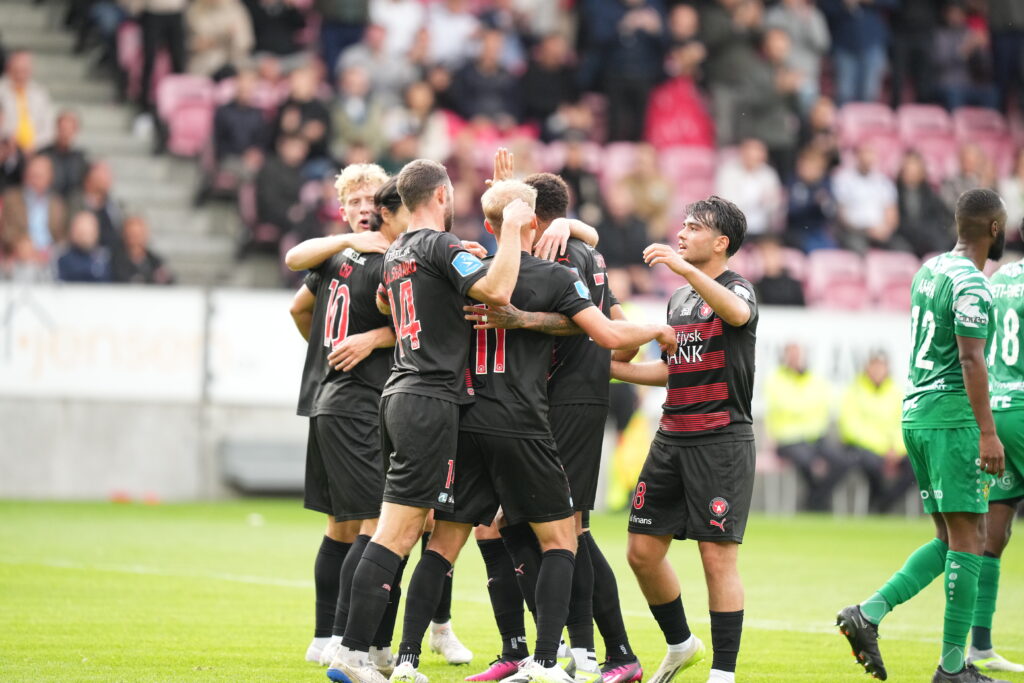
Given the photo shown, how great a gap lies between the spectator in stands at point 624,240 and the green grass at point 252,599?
15.1 ft

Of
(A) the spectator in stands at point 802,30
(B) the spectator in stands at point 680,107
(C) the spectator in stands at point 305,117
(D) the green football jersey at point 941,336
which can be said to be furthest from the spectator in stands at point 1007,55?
(D) the green football jersey at point 941,336

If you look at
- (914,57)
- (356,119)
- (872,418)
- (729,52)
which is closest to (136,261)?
(356,119)

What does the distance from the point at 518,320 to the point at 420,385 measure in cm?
53

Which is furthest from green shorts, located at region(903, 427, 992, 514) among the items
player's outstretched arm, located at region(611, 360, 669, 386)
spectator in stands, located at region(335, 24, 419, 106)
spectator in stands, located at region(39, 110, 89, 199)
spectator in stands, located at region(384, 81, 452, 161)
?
spectator in stands, located at region(335, 24, 419, 106)

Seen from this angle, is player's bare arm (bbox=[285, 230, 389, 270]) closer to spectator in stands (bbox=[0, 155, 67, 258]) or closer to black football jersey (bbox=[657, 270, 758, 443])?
black football jersey (bbox=[657, 270, 758, 443])

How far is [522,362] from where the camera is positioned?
6.90 metres

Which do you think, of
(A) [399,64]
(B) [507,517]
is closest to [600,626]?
(B) [507,517]

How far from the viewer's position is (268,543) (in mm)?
13703

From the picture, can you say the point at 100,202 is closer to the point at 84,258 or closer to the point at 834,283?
the point at 84,258

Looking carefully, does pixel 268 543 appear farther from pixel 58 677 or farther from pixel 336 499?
pixel 58 677

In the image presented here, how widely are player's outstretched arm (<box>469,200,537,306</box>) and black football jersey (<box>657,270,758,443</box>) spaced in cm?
96

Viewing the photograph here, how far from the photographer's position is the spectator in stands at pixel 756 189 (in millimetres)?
22141

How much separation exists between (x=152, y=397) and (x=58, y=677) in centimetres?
1099

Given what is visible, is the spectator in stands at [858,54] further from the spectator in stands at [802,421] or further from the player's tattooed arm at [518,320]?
the player's tattooed arm at [518,320]
